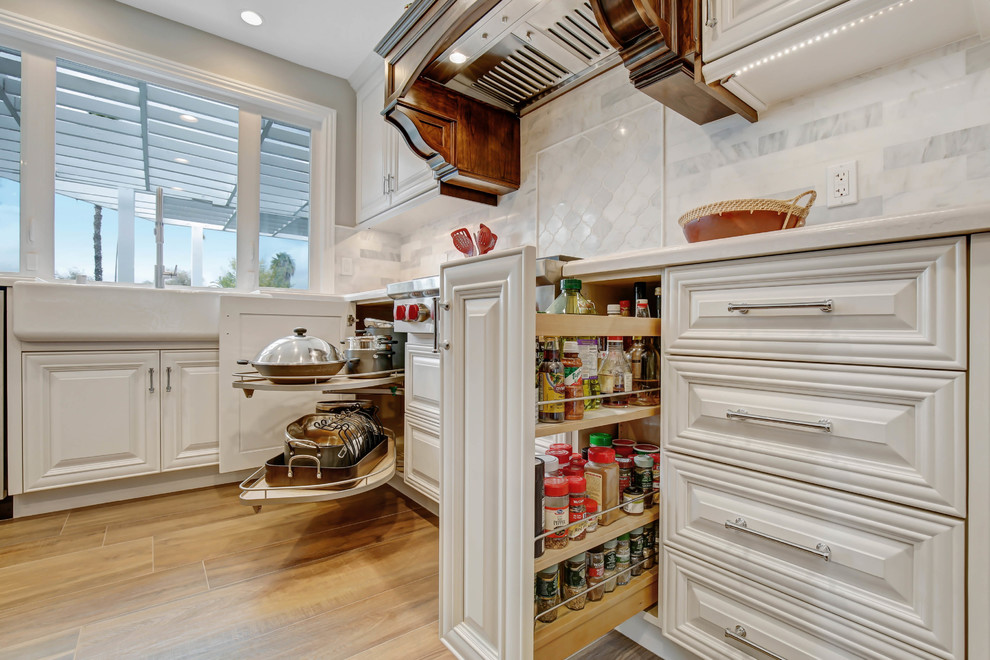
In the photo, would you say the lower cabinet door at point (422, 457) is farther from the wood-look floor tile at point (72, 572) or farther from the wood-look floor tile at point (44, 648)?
the wood-look floor tile at point (44, 648)

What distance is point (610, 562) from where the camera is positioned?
102cm

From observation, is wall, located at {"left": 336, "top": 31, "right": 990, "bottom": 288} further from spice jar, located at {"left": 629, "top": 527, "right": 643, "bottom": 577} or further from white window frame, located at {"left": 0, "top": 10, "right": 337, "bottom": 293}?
white window frame, located at {"left": 0, "top": 10, "right": 337, "bottom": 293}

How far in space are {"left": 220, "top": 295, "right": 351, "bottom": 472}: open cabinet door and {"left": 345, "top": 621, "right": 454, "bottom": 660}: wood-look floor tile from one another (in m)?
1.40

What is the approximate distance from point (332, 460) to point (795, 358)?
1445 mm

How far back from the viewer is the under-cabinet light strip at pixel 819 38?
87cm

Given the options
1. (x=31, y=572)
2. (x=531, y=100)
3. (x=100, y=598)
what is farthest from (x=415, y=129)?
(x=31, y=572)

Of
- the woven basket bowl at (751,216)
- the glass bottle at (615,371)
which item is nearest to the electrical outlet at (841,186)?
the woven basket bowl at (751,216)

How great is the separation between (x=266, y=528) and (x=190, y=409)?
0.80 m

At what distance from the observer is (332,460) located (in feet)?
5.39

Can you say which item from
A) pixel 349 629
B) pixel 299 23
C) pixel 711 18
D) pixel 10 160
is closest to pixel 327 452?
pixel 349 629

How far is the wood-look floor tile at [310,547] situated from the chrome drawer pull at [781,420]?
132cm

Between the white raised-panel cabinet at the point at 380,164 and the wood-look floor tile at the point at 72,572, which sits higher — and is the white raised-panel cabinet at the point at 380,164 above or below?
above

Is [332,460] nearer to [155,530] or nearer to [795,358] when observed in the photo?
[155,530]

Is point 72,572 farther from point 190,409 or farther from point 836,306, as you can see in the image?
point 836,306
